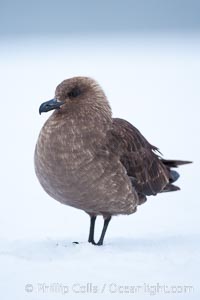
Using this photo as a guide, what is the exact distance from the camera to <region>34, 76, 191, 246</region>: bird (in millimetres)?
5809

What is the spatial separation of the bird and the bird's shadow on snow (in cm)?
22

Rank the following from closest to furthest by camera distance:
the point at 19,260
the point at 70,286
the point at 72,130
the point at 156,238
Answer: the point at 70,286
the point at 19,260
the point at 72,130
the point at 156,238

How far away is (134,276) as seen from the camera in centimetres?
534

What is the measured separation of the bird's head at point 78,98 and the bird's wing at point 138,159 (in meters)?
0.19

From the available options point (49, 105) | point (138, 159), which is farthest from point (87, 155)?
point (138, 159)

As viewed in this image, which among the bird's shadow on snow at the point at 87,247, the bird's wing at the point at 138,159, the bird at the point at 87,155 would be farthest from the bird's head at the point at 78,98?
the bird's shadow on snow at the point at 87,247

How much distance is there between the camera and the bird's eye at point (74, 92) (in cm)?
598

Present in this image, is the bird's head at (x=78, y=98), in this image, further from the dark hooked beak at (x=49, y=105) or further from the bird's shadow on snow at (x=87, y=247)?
the bird's shadow on snow at (x=87, y=247)

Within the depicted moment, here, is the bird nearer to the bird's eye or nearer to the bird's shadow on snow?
the bird's eye

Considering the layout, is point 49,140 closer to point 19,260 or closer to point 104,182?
point 104,182

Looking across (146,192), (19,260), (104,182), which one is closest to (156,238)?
(146,192)

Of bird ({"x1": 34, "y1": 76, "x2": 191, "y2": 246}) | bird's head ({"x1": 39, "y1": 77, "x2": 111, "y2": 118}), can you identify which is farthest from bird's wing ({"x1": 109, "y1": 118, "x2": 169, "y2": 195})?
bird's head ({"x1": 39, "y1": 77, "x2": 111, "y2": 118})

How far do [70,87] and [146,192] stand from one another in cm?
99

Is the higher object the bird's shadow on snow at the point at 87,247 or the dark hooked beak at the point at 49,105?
the dark hooked beak at the point at 49,105
